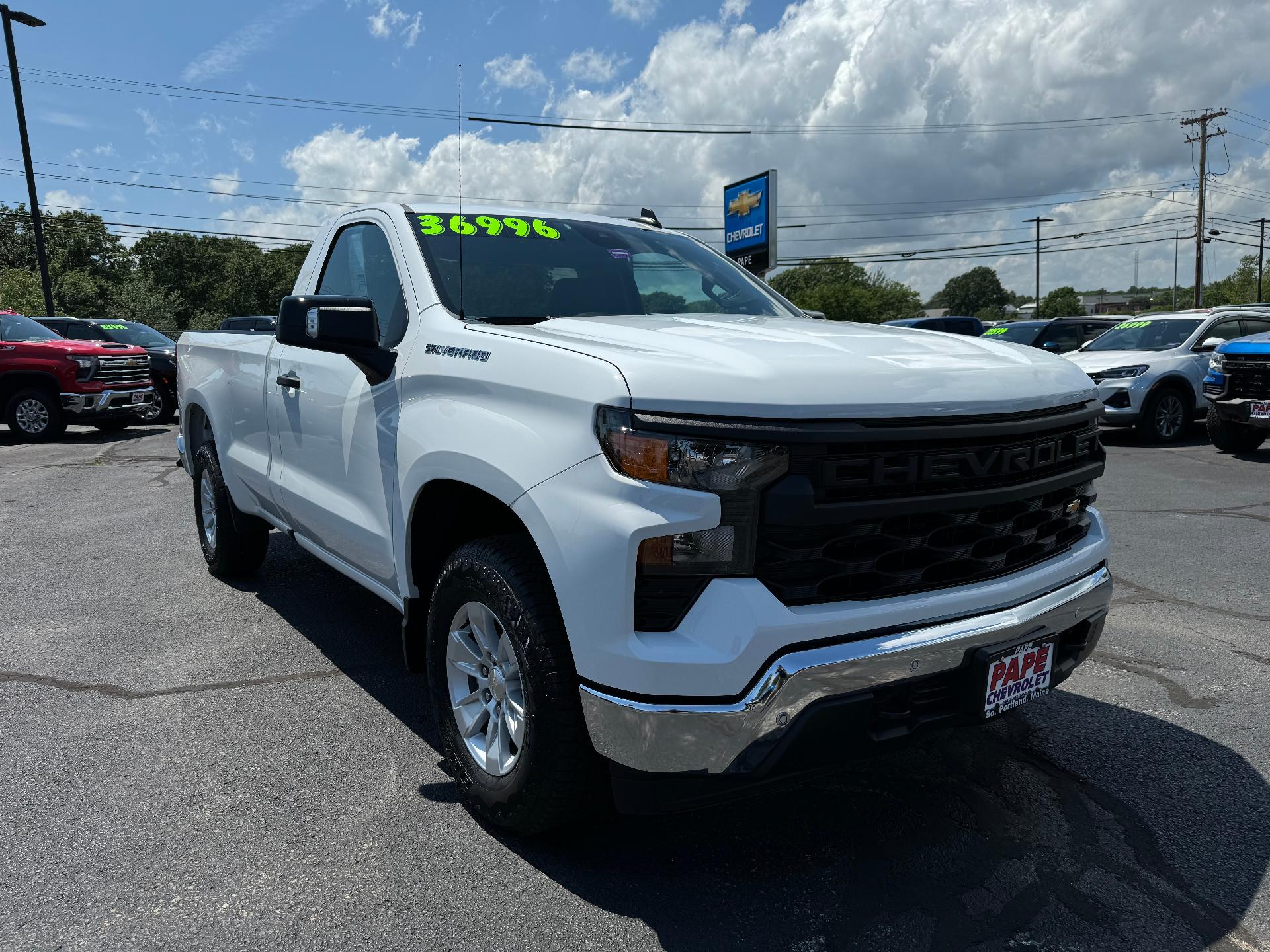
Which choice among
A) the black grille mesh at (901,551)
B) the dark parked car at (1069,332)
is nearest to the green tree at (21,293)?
the dark parked car at (1069,332)

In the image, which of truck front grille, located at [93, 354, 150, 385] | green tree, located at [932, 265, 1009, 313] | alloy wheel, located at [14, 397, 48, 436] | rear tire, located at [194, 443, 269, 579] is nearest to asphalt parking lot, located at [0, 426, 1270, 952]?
rear tire, located at [194, 443, 269, 579]

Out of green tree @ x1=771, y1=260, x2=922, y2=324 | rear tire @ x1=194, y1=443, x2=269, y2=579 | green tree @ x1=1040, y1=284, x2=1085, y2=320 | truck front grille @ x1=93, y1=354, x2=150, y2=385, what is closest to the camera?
rear tire @ x1=194, y1=443, x2=269, y2=579

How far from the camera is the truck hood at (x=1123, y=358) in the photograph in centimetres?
1262

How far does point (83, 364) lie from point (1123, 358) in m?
15.2

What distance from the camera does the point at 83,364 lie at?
14461 millimetres

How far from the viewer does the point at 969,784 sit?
3.08 metres

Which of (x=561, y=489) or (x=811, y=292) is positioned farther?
(x=811, y=292)

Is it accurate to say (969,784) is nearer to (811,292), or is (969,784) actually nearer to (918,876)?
(918,876)

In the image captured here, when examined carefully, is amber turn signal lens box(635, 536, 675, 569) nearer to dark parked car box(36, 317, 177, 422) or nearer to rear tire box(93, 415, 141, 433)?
rear tire box(93, 415, 141, 433)

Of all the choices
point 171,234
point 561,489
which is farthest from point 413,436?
point 171,234

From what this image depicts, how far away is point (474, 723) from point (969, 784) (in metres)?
1.62

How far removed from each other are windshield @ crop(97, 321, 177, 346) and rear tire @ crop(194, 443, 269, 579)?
14043mm

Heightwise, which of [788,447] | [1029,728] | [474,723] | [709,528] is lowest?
[1029,728]

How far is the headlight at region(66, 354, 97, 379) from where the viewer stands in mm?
14375
